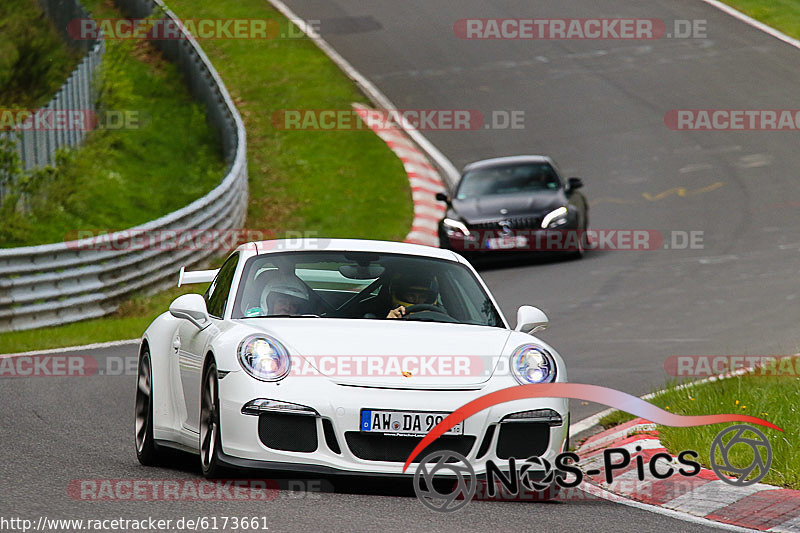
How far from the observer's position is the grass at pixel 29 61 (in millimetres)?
27553

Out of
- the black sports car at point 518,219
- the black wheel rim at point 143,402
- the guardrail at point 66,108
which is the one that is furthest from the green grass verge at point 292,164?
the black wheel rim at point 143,402

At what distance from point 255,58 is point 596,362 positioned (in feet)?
82.2

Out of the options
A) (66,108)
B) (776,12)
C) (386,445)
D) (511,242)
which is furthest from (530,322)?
(776,12)

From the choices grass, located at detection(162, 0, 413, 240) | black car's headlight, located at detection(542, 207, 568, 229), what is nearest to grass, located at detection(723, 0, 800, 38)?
grass, located at detection(162, 0, 413, 240)

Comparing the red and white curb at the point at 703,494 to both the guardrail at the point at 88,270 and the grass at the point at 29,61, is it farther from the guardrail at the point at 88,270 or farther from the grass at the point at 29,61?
the grass at the point at 29,61

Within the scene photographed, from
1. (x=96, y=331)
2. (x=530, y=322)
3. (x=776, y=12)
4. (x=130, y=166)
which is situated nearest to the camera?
(x=530, y=322)

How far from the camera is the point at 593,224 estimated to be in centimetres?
2300

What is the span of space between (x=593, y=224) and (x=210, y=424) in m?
16.5

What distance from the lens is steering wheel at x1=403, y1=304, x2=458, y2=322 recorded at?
7904mm

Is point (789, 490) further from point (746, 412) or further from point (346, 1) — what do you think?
point (346, 1)

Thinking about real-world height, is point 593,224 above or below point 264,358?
below

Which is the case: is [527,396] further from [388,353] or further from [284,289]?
[284,289]

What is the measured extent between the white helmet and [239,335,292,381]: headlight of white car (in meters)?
0.74

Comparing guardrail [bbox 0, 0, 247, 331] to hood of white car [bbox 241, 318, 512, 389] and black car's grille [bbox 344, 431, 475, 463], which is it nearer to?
hood of white car [bbox 241, 318, 512, 389]
